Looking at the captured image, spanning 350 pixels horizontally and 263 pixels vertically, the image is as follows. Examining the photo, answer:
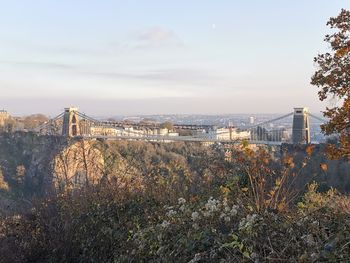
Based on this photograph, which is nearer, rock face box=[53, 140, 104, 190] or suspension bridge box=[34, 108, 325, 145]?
rock face box=[53, 140, 104, 190]

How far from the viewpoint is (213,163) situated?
6.51 metres

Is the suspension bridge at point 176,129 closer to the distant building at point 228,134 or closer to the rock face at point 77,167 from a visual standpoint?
the distant building at point 228,134

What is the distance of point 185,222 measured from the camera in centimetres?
328

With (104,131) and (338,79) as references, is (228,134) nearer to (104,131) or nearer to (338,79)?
(338,79)


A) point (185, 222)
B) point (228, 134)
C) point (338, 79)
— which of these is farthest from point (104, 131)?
point (185, 222)

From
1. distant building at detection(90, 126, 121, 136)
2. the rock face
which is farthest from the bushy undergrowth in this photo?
distant building at detection(90, 126, 121, 136)

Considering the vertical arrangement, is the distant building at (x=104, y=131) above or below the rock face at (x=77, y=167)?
below

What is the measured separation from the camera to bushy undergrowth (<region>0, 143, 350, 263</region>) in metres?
2.46

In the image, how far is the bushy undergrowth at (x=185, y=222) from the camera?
8.08 ft

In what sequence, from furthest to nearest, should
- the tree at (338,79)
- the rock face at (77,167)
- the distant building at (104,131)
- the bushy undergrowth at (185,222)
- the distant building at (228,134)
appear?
the distant building at (104,131) → the distant building at (228,134) → the tree at (338,79) → the rock face at (77,167) → the bushy undergrowth at (185,222)

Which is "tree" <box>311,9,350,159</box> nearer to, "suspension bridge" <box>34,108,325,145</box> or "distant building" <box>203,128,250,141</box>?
"distant building" <box>203,128,250,141</box>

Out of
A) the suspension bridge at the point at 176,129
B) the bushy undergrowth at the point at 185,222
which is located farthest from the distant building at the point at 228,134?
the bushy undergrowth at the point at 185,222

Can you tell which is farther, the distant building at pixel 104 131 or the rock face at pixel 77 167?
the distant building at pixel 104 131

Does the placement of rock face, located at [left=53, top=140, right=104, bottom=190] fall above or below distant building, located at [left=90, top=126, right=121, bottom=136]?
above
